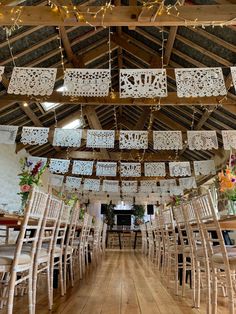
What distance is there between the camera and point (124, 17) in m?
4.16

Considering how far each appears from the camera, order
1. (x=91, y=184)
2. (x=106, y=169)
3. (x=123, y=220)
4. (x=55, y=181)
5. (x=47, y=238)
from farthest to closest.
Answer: (x=123, y=220) → (x=91, y=184) → (x=55, y=181) → (x=106, y=169) → (x=47, y=238)

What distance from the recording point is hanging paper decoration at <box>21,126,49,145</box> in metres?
7.29

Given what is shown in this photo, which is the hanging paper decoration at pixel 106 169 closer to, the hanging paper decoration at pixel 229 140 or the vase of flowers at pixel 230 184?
the hanging paper decoration at pixel 229 140

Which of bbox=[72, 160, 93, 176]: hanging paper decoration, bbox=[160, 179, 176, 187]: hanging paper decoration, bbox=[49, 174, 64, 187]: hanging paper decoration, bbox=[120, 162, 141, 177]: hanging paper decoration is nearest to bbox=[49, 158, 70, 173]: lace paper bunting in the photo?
bbox=[72, 160, 93, 176]: hanging paper decoration

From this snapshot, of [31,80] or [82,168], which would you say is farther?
[82,168]

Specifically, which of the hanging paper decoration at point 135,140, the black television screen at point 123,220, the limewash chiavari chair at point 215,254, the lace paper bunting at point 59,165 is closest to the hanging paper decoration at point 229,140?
the hanging paper decoration at point 135,140

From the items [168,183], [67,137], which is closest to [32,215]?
[67,137]

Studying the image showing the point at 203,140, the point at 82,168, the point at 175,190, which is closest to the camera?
the point at 203,140

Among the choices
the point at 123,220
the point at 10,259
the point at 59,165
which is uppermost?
the point at 123,220

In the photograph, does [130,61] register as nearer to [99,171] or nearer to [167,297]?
[99,171]

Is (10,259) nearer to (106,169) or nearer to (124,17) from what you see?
(124,17)

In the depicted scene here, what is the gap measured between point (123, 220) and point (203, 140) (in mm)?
12579

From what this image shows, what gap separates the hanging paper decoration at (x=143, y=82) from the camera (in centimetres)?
473

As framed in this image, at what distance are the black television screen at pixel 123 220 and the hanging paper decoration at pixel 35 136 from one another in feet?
41.7
